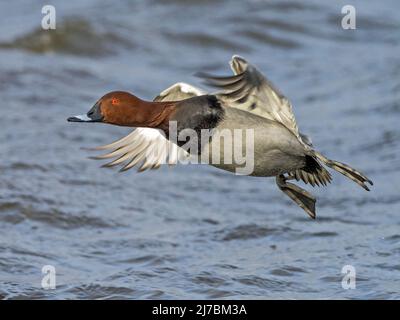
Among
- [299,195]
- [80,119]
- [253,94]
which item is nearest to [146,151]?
[299,195]

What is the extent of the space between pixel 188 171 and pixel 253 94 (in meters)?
4.06

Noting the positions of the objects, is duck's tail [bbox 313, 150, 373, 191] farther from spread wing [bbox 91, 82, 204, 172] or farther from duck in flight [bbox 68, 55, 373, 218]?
spread wing [bbox 91, 82, 204, 172]

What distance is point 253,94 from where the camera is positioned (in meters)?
5.76

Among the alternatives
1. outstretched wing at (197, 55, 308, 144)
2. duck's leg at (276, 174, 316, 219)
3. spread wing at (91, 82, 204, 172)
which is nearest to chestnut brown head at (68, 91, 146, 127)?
outstretched wing at (197, 55, 308, 144)

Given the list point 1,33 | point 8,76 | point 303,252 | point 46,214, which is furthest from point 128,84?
point 303,252

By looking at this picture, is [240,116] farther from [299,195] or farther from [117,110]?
[299,195]

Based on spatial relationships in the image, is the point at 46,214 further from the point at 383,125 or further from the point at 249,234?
the point at 383,125

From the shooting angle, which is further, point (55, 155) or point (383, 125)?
point (383, 125)

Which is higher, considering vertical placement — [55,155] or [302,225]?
[55,155]

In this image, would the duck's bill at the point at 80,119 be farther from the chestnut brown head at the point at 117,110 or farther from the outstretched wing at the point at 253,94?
the outstretched wing at the point at 253,94

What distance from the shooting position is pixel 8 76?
40.1 feet

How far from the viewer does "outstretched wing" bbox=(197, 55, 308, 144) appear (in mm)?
5617

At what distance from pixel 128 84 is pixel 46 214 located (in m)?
4.46

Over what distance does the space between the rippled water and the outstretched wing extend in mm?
1377
